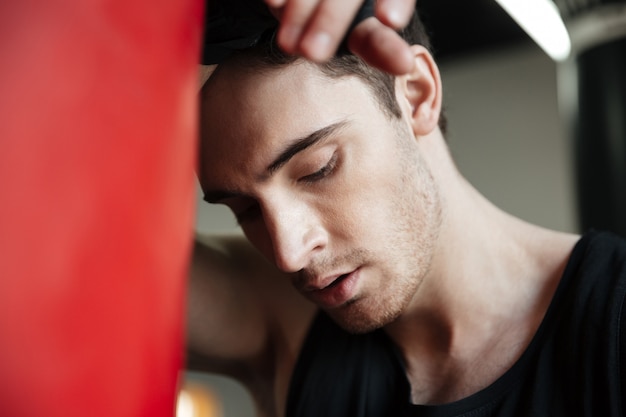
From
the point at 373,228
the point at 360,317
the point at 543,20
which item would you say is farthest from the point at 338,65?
the point at 543,20

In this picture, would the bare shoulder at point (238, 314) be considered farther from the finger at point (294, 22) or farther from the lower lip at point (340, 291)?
the finger at point (294, 22)

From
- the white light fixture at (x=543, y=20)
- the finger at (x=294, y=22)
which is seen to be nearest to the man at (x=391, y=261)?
the finger at (x=294, y=22)

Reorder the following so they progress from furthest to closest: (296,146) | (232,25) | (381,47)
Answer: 1. (296,146)
2. (232,25)
3. (381,47)

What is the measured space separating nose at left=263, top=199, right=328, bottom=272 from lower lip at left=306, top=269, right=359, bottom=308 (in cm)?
9

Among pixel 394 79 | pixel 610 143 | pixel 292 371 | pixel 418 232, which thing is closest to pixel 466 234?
pixel 418 232

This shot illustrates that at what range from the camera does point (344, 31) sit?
0.55 m

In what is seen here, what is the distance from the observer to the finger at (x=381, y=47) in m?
0.52

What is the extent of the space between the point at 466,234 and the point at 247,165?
17.9 inches

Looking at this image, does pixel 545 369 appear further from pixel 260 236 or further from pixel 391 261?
pixel 260 236

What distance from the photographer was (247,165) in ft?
3.39

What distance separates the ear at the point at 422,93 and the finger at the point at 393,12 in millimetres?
700

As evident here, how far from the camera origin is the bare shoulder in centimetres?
144

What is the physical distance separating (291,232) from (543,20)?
9.16 feet

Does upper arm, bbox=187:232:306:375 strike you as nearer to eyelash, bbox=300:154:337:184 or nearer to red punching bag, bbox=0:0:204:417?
eyelash, bbox=300:154:337:184
